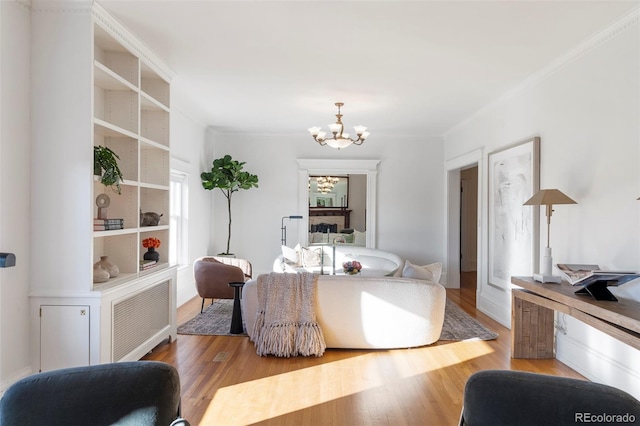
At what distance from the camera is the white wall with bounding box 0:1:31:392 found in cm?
263

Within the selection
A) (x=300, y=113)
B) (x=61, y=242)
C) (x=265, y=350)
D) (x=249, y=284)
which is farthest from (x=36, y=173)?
(x=300, y=113)

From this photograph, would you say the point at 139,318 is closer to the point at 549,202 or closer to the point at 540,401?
the point at 540,401

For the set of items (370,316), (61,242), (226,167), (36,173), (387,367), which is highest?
(226,167)

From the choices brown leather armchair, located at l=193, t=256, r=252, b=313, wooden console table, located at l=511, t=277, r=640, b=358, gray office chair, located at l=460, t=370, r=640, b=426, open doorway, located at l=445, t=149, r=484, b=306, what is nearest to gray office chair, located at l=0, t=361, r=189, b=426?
gray office chair, located at l=460, t=370, r=640, b=426

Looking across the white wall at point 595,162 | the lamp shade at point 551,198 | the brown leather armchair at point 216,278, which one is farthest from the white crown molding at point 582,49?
the brown leather armchair at point 216,278

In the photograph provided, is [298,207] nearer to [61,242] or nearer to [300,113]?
[300,113]

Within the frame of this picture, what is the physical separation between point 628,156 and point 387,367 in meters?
2.48

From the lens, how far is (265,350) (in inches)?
151

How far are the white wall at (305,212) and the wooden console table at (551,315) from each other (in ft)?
12.6

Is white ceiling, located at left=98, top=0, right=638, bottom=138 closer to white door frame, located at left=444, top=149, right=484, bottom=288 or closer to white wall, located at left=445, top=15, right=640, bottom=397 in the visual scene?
white wall, located at left=445, top=15, right=640, bottom=397

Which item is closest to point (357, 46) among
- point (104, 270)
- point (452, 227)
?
point (104, 270)

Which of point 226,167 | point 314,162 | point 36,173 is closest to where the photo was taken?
point 36,173

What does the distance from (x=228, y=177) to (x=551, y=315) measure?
5120 millimetres

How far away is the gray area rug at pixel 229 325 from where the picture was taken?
454cm
